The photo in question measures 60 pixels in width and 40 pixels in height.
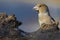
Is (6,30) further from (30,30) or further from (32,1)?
(32,1)

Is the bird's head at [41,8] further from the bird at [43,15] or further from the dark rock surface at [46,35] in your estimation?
the dark rock surface at [46,35]

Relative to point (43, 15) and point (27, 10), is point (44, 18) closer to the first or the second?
point (43, 15)

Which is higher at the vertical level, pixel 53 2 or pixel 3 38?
pixel 53 2

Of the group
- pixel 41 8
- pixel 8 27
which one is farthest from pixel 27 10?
pixel 8 27

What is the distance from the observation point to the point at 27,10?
1.38m

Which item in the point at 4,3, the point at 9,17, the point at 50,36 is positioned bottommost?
the point at 50,36

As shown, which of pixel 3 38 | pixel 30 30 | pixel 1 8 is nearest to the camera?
pixel 3 38

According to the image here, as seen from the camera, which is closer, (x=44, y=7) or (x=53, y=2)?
(x=44, y=7)

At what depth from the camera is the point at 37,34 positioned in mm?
1188

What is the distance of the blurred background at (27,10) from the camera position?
1.33m

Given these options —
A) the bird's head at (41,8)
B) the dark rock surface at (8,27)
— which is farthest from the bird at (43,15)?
the dark rock surface at (8,27)

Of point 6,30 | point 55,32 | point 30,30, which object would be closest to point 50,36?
point 55,32

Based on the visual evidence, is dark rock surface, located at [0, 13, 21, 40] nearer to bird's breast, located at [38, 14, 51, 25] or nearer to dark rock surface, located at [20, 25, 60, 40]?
dark rock surface, located at [20, 25, 60, 40]

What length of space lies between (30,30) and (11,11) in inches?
9.2
